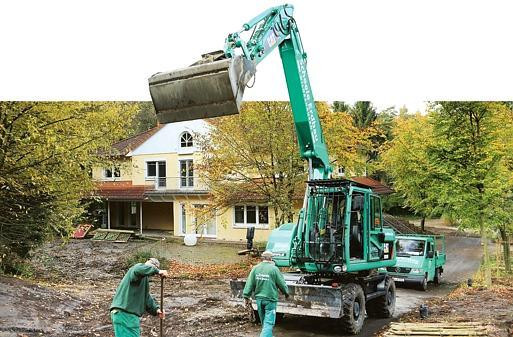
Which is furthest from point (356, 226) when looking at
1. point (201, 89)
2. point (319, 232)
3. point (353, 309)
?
point (201, 89)

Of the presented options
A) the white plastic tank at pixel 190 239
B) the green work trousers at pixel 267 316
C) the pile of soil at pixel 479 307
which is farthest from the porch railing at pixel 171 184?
the pile of soil at pixel 479 307

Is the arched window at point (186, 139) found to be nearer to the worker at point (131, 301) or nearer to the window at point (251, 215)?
the window at point (251, 215)

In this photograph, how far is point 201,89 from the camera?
419 cm

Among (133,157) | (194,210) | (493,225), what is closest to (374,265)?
(493,225)

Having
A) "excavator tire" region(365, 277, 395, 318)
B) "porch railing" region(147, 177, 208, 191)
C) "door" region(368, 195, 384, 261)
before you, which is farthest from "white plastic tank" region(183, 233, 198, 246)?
"excavator tire" region(365, 277, 395, 318)

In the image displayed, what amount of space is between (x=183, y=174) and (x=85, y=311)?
1.73m

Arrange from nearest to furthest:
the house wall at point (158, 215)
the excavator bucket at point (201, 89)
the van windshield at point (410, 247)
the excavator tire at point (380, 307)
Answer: the excavator bucket at point (201, 89), the house wall at point (158, 215), the excavator tire at point (380, 307), the van windshield at point (410, 247)

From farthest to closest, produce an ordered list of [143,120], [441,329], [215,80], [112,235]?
[112,235] → [143,120] → [441,329] → [215,80]

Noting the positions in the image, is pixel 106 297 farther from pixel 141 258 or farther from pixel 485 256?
pixel 485 256

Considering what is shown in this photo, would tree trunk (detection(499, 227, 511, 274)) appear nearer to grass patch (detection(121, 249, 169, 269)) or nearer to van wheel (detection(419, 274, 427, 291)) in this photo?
van wheel (detection(419, 274, 427, 291))

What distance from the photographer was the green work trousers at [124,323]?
4.86 m

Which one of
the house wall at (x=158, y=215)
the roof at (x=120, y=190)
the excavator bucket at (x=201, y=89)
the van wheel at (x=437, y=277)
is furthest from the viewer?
the van wheel at (x=437, y=277)

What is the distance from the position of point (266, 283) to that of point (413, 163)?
91.1 inches

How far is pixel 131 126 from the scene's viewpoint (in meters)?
6.61
